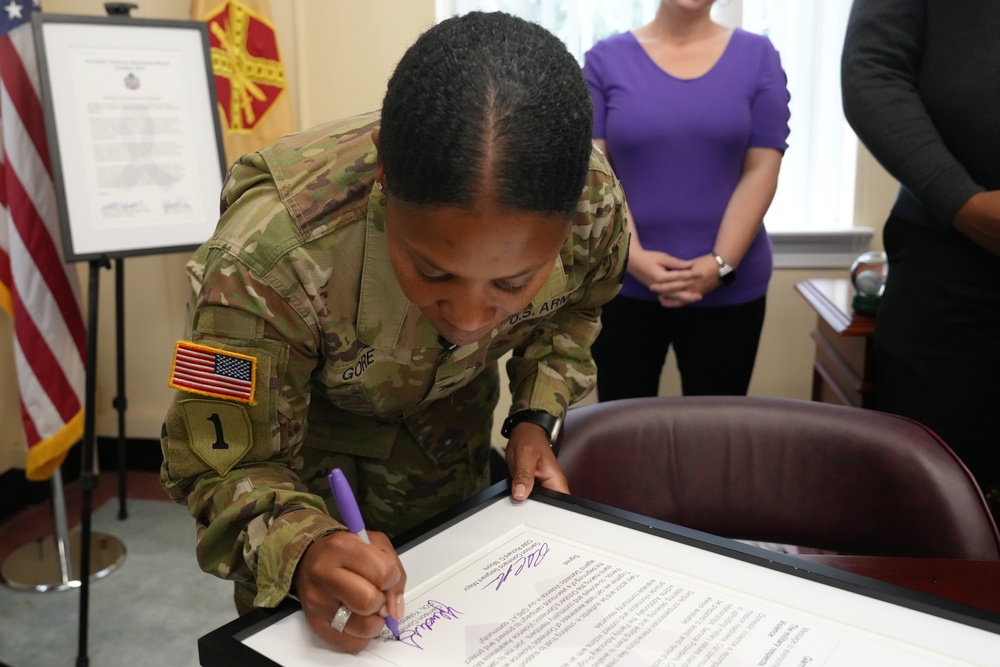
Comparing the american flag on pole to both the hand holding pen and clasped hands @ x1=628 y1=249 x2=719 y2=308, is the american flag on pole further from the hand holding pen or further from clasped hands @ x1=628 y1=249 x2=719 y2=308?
the hand holding pen

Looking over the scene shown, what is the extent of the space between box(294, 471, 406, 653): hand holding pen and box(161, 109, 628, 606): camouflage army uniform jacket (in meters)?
0.03

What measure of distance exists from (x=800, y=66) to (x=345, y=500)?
7.77 feet

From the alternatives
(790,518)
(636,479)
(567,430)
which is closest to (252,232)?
(567,430)

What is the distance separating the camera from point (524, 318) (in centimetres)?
108

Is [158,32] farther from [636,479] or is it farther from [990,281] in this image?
[990,281]

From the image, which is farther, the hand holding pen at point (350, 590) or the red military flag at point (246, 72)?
the red military flag at point (246, 72)

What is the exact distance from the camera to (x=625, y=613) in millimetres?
729

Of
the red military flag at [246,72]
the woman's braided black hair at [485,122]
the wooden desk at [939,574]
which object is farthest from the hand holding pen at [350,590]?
the red military flag at [246,72]

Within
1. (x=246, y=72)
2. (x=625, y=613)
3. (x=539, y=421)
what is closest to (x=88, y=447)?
(x=246, y=72)

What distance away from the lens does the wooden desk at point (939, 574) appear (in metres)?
0.81

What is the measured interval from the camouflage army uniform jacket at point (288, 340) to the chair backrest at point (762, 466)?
0.83ft

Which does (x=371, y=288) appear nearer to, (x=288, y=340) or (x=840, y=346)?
(x=288, y=340)

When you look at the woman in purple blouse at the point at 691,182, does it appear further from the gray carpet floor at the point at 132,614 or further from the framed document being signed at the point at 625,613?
the gray carpet floor at the point at 132,614
